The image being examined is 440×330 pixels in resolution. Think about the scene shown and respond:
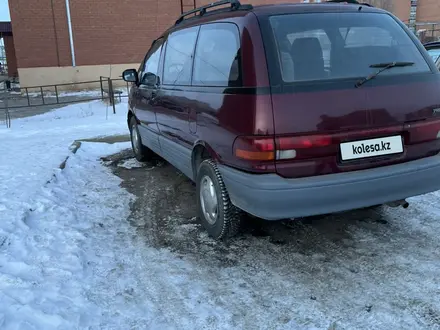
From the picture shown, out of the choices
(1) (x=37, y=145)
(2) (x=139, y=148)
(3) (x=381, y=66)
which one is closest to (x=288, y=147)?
(3) (x=381, y=66)

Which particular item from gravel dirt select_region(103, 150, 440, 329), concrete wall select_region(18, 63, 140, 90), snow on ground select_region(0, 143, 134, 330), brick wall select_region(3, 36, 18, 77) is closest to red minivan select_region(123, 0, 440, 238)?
gravel dirt select_region(103, 150, 440, 329)

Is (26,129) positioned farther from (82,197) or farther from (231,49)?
(231,49)

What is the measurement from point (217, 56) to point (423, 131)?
1.71m

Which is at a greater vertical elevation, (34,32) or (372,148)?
(34,32)

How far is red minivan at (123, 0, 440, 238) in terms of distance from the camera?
9.43ft

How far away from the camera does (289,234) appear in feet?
12.2

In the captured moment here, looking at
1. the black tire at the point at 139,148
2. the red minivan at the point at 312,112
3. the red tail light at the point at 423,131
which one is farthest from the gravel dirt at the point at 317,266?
the black tire at the point at 139,148

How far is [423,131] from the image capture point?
127 inches

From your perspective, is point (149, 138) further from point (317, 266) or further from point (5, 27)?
point (5, 27)

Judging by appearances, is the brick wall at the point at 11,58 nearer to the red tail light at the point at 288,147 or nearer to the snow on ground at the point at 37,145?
the snow on ground at the point at 37,145

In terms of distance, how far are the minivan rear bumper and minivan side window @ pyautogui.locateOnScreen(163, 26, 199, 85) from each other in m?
1.36

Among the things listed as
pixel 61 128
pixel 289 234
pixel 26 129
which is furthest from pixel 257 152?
pixel 26 129

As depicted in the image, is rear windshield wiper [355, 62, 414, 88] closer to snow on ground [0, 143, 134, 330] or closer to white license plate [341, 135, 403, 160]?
white license plate [341, 135, 403, 160]

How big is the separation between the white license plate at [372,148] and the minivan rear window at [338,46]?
48 cm
